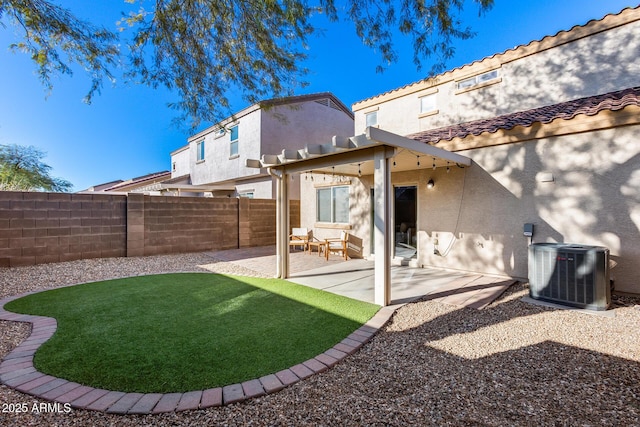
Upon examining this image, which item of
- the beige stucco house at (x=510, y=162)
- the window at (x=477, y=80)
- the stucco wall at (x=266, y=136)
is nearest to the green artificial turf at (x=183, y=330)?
the beige stucco house at (x=510, y=162)

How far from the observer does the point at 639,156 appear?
551cm

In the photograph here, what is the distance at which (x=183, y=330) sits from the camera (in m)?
4.38

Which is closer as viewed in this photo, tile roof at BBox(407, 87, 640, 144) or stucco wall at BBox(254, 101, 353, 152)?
tile roof at BBox(407, 87, 640, 144)

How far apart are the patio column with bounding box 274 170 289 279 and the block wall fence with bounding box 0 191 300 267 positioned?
6075 millimetres

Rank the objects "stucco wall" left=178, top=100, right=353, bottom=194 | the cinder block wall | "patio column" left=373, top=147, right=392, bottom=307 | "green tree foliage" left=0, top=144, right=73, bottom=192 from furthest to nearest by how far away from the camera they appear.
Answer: "green tree foliage" left=0, top=144, right=73, bottom=192, "stucco wall" left=178, top=100, right=353, bottom=194, the cinder block wall, "patio column" left=373, top=147, right=392, bottom=307

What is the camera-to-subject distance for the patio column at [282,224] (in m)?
7.60

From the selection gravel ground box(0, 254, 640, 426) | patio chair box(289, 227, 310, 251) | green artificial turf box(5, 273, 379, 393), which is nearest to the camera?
gravel ground box(0, 254, 640, 426)

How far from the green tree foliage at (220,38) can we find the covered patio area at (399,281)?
4.71 metres

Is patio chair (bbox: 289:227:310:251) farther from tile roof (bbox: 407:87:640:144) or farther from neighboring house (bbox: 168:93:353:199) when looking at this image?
tile roof (bbox: 407:87:640:144)

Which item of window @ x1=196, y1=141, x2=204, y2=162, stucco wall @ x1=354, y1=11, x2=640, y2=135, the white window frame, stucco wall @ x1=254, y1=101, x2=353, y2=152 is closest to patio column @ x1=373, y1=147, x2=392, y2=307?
stucco wall @ x1=354, y1=11, x2=640, y2=135

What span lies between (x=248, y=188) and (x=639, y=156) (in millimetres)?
16206

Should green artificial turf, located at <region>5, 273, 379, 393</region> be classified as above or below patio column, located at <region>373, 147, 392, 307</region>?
below

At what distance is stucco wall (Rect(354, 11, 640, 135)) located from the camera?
7.55 metres

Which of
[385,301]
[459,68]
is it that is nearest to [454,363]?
[385,301]
